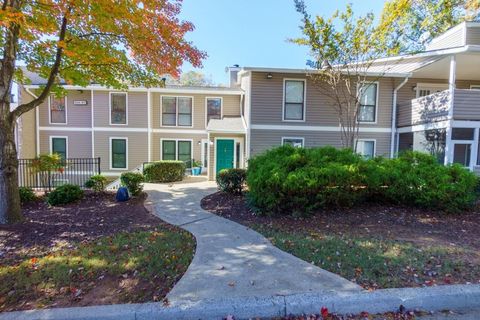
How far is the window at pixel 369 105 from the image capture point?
12.2m

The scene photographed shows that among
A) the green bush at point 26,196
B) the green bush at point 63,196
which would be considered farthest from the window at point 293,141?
the green bush at point 26,196

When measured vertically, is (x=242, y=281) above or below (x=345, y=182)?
below

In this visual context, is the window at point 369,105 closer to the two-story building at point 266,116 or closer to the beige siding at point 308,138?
the two-story building at point 266,116

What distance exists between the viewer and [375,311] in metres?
2.69

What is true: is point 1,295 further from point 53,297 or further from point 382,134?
point 382,134

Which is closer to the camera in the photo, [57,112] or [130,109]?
[130,109]

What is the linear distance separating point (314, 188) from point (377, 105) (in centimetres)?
912

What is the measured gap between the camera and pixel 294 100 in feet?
39.8

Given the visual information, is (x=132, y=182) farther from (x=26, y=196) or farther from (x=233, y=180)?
(x=233, y=180)

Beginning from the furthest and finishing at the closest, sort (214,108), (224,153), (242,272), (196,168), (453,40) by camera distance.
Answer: (214,108) < (196,168) < (224,153) < (453,40) < (242,272)

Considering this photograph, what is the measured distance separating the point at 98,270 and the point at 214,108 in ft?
44.4

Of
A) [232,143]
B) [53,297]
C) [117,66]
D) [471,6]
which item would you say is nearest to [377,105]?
[232,143]

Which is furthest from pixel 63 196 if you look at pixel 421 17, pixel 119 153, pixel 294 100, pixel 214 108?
pixel 421 17

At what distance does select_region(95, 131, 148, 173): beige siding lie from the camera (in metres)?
15.5
